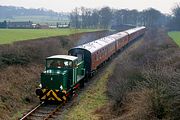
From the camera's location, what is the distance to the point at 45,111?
18.2m

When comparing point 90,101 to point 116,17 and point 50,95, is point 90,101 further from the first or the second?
point 116,17

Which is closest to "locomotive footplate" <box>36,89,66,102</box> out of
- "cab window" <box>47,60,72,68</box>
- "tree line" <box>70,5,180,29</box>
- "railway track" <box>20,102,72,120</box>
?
"railway track" <box>20,102,72,120</box>

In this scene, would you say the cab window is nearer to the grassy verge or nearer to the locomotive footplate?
the locomotive footplate

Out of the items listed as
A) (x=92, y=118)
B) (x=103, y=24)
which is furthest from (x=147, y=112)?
(x=103, y=24)

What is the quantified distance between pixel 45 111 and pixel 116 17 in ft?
410

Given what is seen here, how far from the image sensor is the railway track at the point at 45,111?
55.3 ft

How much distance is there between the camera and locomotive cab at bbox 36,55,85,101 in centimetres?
1944

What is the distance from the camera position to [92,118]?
56.9ft

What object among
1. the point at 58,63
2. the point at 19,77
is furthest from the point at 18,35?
the point at 58,63

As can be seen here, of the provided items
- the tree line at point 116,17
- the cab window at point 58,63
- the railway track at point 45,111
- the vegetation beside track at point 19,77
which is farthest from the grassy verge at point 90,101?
the tree line at point 116,17

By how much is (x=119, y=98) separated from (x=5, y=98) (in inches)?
276

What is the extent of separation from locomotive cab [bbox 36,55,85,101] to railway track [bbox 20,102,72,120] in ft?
1.56

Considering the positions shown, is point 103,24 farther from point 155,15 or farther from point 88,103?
point 88,103

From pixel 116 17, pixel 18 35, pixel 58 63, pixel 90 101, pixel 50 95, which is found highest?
pixel 116 17
